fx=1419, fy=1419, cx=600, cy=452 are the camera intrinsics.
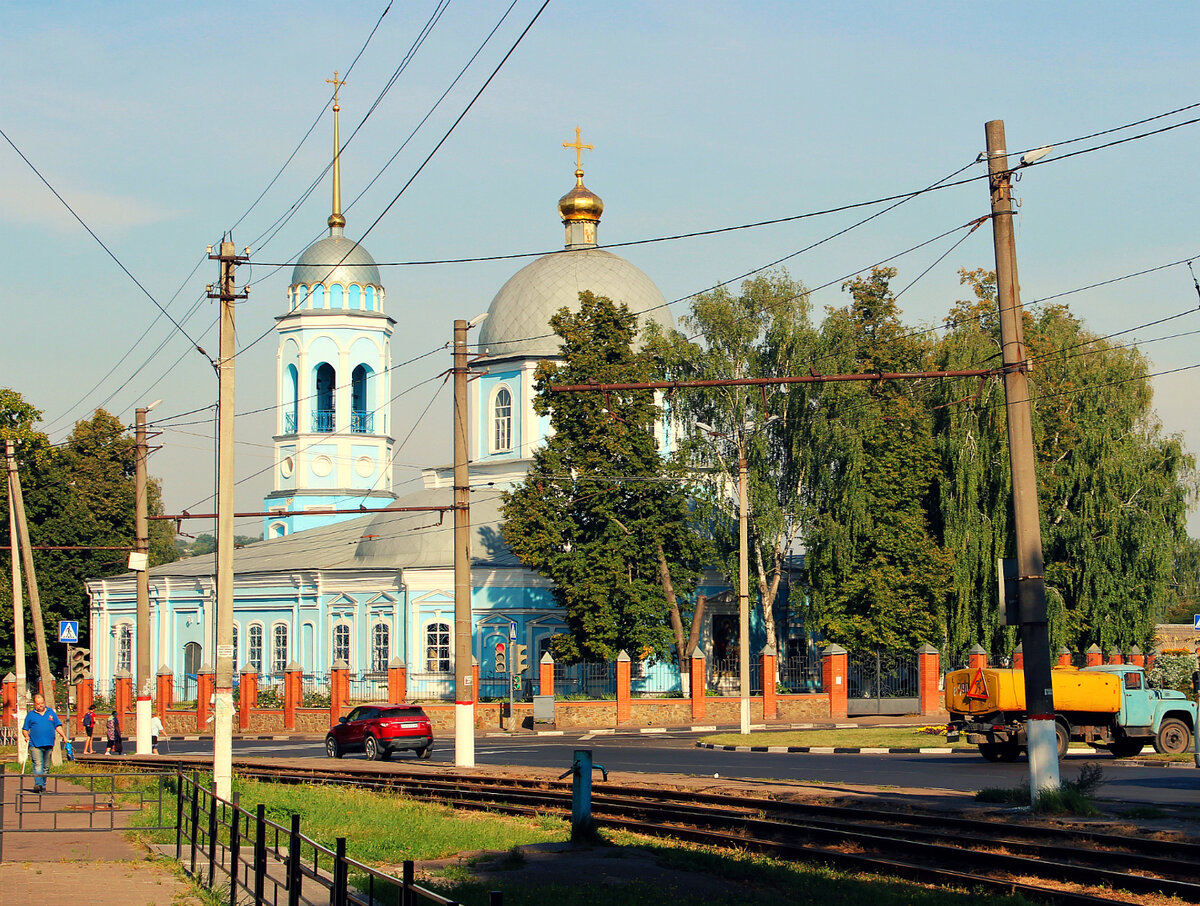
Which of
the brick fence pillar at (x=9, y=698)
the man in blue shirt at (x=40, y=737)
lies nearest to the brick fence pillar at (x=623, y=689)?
the brick fence pillar at (x=9, y=698)

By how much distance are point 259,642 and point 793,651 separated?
20.5 meters

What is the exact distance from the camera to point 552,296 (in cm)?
5888

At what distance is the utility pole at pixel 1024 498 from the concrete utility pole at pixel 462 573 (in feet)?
35.4

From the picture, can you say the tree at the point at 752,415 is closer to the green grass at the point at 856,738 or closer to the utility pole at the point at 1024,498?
the green grass at the point at 856,738

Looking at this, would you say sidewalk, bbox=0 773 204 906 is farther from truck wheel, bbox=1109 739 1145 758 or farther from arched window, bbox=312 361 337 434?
arched window, bbox=312 361 337 434

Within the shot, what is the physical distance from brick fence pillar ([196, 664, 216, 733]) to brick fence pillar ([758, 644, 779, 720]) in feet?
61.3

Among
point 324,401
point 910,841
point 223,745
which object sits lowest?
point 910,841

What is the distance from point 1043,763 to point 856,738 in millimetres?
17582

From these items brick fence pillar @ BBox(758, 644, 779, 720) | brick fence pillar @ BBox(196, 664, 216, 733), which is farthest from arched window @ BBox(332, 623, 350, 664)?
brick fence pillar @ BBox(758, 644, 779, 720)

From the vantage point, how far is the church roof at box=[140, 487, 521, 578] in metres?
51.5

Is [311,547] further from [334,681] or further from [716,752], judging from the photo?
[716,752]

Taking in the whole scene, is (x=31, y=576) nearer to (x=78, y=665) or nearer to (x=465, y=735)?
(x=78, y=665)

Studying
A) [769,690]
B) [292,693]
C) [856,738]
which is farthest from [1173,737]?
[292,693]

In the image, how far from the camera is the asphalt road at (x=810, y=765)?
2092 centimetres
